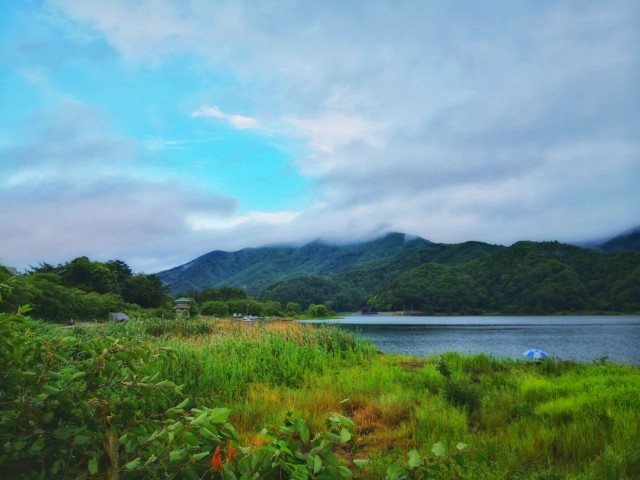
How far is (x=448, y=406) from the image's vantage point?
6770mm

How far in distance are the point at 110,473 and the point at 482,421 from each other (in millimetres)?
5659

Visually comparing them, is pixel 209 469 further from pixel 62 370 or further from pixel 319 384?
pixel 319 384

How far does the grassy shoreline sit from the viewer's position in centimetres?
436

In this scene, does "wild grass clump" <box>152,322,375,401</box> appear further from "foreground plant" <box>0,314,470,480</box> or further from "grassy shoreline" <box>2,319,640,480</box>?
"foreground plant" <box>0,314,470,480</box>

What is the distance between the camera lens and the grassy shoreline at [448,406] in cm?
436

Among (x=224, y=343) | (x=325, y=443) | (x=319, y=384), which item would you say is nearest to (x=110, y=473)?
(x=325, y=443)

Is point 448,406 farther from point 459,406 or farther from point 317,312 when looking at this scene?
point 317,312

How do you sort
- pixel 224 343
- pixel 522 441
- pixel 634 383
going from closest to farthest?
pixel 522 441
pixel 634 383
pixel 224 343

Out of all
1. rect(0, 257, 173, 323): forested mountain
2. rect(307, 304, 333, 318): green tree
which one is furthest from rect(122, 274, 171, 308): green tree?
rect(307, 304, 333, 318): green tree

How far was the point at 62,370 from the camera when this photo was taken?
308 centimetres

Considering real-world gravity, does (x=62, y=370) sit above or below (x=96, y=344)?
below

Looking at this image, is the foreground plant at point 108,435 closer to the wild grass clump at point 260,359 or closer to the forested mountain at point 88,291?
the wild grass clump at point 260,359

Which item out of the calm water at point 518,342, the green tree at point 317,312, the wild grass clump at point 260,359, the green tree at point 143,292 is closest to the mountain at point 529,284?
the green tree at point 317,312

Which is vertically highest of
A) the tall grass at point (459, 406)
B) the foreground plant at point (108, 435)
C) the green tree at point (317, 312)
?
the foreground plant at point (108, 435)
